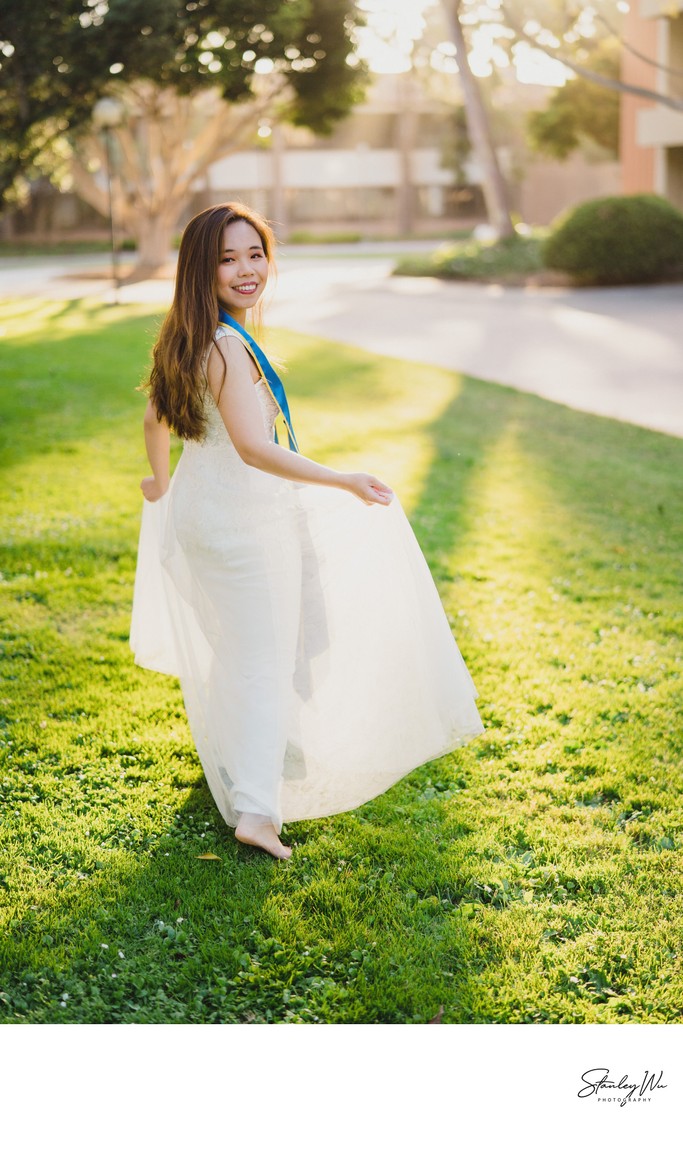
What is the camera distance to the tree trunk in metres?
23.2

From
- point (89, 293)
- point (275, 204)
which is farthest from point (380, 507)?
point (275, 204)

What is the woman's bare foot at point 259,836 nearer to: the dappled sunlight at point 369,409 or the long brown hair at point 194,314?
the long brown hair at point 194,314

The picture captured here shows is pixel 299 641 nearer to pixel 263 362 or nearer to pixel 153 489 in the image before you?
pixel 153 489

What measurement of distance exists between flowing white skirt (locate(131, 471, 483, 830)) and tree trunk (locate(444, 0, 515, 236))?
22.5 m

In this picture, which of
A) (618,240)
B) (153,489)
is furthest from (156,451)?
(618,240)

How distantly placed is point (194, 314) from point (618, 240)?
1945 centimetres

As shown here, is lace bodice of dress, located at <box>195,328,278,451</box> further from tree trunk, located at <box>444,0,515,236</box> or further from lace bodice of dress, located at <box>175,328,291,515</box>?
tree trunk, located at <box>444,0,515,236</box>

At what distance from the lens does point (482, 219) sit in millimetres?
53938

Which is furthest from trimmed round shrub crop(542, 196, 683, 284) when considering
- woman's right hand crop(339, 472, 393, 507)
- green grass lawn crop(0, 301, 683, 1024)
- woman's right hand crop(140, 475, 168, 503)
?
woman's right hand crop(339, 472, 393, 507)

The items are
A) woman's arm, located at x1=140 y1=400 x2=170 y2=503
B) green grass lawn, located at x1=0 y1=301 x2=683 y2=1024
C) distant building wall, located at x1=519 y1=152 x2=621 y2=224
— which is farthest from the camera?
distant building wall, located at x1=519 y1=152 x2=621 y2=224

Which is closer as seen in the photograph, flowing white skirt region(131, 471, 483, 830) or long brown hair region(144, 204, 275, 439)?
long brown hair region(144, 204, 275, 439)
